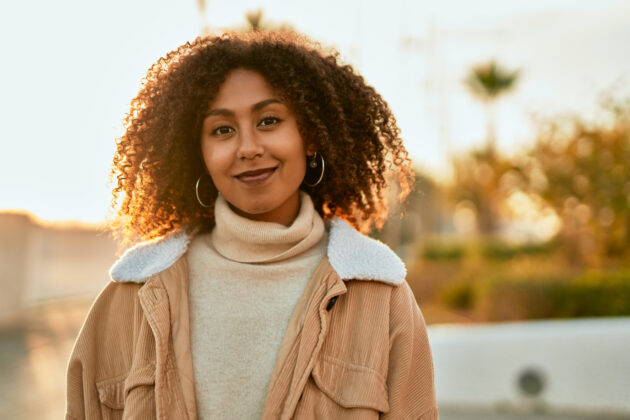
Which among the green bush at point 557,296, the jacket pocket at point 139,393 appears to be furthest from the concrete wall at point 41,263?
the jacket pocket at point 139,393

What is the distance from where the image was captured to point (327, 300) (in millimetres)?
2170

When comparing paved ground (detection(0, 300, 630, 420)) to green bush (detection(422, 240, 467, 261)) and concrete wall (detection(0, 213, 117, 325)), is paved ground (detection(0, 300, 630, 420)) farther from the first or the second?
green bush (detection(422, 240, 467, 261))

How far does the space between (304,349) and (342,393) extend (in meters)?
0.17

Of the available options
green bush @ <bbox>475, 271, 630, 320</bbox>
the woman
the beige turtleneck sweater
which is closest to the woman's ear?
the woman

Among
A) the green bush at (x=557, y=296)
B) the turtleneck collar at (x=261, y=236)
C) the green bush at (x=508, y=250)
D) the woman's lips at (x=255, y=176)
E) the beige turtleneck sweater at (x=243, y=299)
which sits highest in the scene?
the woman's lips at (x=255, y=176)

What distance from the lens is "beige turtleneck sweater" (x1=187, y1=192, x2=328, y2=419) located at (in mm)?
2215

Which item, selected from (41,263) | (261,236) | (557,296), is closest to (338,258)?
(261,236)

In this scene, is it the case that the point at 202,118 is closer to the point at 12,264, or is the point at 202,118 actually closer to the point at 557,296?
the point at 557,296

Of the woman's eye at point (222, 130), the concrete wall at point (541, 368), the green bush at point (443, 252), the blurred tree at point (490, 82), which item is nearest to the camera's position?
the woman's eye at point (222, 130)

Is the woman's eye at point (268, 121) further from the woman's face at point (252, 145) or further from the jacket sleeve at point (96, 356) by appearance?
the jacket sleeve at point (96, 356)

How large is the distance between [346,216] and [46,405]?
14.4 ft

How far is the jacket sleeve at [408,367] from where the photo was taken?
85.3 inches

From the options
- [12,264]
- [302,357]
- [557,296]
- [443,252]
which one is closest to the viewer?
[302,357]

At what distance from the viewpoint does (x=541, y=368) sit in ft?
20.7
